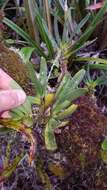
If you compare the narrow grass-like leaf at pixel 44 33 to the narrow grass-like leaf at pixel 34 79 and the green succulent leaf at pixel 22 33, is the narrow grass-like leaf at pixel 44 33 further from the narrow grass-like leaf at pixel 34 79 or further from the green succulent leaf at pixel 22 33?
the narrow grass-like leaf at pixel 34 79

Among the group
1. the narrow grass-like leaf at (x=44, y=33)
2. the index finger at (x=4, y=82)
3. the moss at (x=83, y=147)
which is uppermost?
the narrow grass-like leaf at (x=44, y=33)

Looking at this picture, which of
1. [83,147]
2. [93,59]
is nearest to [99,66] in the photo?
[93,59]

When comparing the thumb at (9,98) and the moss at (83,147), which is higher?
the thumb at (9,98)

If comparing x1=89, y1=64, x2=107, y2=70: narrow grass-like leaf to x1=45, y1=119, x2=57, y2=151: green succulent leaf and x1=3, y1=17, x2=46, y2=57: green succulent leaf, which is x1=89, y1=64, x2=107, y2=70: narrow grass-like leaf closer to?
x1=3, y1=17, x2=46, y2=57: green succulent leaf

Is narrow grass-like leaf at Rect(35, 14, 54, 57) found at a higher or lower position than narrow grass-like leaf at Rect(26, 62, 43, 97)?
higher

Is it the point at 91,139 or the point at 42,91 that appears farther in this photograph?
the point at 91,139

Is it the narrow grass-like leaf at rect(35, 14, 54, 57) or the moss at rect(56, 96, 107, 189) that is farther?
the narrow grass-like leaf at rect(35, 14, 54, 57)

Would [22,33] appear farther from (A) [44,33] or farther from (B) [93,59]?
(B) [93,59]

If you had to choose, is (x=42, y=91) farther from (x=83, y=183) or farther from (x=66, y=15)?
→ (x=66, y=15)

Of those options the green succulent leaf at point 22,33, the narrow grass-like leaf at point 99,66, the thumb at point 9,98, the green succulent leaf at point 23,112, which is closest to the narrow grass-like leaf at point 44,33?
the green succulent leaf at point 22,33

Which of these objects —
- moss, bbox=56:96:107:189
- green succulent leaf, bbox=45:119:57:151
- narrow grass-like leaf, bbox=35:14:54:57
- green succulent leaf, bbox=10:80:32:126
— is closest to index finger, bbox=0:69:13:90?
green succulent leaf, bbox=10:80:32:126

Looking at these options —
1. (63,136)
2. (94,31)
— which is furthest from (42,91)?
(94,31)
